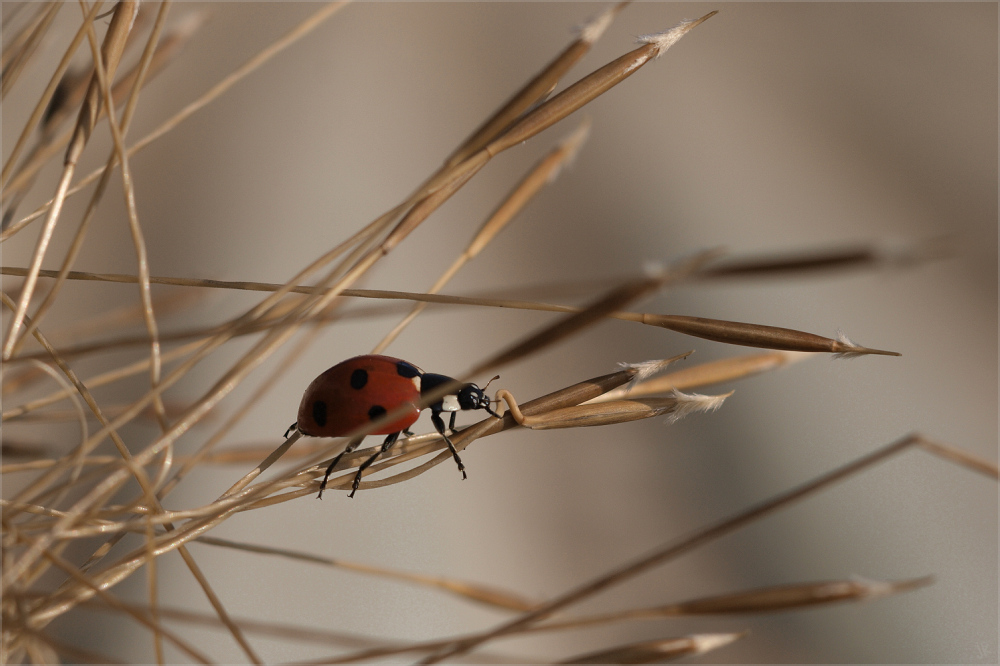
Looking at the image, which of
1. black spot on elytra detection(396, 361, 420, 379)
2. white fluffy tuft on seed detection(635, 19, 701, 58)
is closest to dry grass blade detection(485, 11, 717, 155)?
white fluffy tuft on seed detection(635, 19, 701, 58)

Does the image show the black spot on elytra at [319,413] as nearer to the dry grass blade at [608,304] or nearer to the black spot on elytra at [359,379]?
the black spot on elytra at [359,379]

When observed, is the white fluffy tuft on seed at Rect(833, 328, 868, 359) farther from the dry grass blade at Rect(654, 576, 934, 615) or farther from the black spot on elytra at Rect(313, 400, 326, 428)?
the black spot on elytra at Rect(313, 400, 326, 428)

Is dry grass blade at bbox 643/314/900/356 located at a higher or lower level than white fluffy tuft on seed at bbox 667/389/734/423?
higher

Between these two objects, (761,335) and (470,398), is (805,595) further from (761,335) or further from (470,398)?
(470,398)

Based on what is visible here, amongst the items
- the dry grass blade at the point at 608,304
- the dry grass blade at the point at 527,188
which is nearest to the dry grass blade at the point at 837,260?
the dry grass blade at the point at 608,304

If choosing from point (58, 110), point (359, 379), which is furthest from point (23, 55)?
point (359, 379)

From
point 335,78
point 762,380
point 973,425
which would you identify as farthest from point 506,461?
point 335,78
